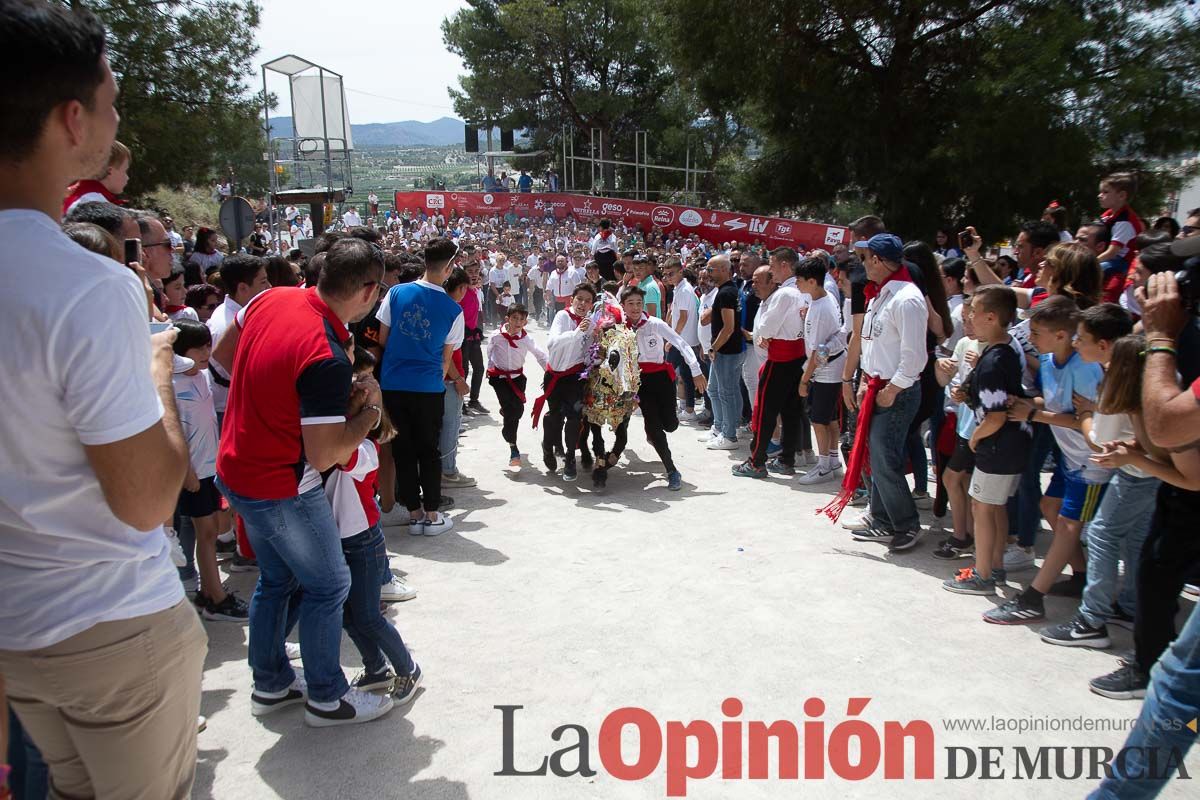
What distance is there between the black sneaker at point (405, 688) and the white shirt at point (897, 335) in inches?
133

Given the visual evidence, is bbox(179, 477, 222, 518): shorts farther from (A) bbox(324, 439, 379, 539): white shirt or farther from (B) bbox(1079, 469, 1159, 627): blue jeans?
(B) bbox(1079, 469, 1159, 627): blue jeans

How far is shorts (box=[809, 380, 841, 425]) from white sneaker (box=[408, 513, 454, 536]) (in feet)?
10.8

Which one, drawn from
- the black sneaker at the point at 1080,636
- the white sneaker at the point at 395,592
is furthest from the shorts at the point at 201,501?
the black sneaker at the point at 1080,636

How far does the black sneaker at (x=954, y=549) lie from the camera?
5.27 meters

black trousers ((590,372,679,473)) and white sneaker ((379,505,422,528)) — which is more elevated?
black trousers ((590,372,679,473))

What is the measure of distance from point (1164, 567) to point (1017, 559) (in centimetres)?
187

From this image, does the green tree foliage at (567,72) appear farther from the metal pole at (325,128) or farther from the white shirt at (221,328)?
the white shirt at (221,328)

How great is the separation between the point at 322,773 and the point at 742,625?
2167 millimetres

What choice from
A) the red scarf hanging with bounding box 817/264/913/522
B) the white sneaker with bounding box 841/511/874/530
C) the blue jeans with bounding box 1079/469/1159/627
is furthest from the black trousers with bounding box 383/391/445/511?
the blue jeans with bounding box 1079/469/1159/627

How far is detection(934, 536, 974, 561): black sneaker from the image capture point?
207 inches

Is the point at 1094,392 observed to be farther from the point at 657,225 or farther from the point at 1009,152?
the point at 657,225

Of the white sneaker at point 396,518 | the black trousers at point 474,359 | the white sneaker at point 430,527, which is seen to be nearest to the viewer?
the white sneaker at point 430,527

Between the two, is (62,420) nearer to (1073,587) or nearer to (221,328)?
(221,328)

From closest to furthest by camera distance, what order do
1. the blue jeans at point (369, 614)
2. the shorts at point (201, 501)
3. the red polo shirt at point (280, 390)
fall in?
the red polo shirt at point (280, 390) < the blue jeans at point (369, 614) < the shorts at point (201, 501)
